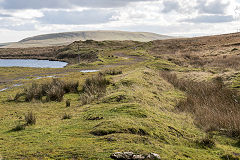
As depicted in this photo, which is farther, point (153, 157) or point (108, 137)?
point (108, 137)

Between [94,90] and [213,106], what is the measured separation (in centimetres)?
799

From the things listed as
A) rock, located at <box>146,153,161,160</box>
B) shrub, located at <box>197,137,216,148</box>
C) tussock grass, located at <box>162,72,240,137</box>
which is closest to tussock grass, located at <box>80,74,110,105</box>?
tussock grass, located at <box>162,72,240,137</box>

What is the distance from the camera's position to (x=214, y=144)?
7.81 meters

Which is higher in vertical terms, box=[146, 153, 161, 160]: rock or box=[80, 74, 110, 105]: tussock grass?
box=[146, 153, 161, 160]: rock

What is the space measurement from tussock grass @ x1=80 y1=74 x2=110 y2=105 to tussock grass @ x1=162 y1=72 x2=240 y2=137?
538 cm

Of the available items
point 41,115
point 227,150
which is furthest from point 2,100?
point 227,150

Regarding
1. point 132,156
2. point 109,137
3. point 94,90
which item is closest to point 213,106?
point 94,90

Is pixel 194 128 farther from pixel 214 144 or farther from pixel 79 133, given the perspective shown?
pixel 79 133

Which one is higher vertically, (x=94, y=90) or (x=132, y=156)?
(x=132, y=156)

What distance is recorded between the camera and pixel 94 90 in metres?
16.2

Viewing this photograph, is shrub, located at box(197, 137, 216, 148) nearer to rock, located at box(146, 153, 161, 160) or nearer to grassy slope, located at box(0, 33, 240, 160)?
grassy slope, located at box(0, 33, 240, 160)

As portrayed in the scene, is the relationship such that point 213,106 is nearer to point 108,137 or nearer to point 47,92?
point 108,137

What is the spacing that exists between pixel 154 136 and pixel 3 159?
4.72 metres

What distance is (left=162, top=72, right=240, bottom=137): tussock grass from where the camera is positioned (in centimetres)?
1006
